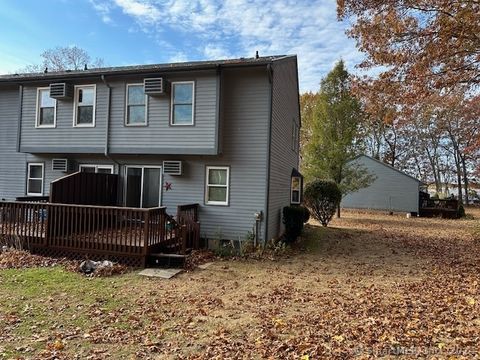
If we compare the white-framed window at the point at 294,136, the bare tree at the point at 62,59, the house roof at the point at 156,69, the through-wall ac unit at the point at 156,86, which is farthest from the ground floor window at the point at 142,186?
the bare tree at the point at 62,59

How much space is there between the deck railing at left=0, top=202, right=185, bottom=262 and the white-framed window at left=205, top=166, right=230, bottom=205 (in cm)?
190

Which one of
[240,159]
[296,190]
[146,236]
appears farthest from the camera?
[296,190]

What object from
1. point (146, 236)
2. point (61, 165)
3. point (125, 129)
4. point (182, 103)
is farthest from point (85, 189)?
point (182, 103)

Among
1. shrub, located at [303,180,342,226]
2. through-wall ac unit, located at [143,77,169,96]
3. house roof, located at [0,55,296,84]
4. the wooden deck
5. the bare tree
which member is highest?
the bare tree

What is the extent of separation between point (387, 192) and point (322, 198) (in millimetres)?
13244

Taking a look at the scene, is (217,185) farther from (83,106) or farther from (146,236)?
(83,106)

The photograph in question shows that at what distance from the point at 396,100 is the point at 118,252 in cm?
1062

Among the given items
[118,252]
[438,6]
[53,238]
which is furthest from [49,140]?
[438,6]

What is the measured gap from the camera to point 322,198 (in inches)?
689

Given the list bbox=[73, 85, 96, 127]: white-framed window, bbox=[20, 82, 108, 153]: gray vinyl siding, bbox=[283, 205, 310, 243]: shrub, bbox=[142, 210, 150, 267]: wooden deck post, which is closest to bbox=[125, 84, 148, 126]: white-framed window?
bbox=[20, 82, 108, 153]: gray vinyl siding

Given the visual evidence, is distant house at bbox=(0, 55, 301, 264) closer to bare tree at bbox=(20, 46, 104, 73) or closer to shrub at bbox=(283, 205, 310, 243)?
shrub at bbox=(283, 205, 310, 243)

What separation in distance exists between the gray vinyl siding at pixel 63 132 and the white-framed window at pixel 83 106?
0.17m

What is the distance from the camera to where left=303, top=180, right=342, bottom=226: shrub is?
680 inches

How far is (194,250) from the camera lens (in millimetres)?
10977
